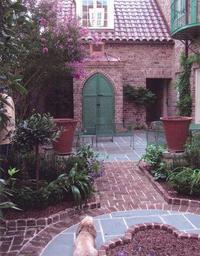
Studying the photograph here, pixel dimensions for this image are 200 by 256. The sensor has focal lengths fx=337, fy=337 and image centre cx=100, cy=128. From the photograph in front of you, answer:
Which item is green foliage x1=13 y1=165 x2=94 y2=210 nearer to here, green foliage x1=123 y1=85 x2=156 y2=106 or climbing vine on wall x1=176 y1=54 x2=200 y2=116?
climbing vine on wall x1=176 y1=54 x2=200 y2=116

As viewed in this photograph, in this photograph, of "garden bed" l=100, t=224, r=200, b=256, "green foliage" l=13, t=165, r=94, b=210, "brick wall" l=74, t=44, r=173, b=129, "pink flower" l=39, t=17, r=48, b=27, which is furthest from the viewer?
"brick wall" l=74, t=44, r=173, b=129

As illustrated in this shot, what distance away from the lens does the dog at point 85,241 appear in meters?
3.09

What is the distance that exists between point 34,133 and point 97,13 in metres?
10.6

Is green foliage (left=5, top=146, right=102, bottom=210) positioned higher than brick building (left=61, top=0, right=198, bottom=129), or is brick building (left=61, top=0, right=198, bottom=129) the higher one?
brick building (left=61, top=0, right=198, bottom=129)

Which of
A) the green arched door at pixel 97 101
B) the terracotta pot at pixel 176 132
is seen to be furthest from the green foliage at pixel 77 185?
the green arched door at pixel 97 101

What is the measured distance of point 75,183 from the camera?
504cm

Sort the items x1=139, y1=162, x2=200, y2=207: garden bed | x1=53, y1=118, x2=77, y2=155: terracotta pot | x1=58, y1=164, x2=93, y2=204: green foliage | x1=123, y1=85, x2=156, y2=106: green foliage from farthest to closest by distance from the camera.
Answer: x1=123, y1=85, x2=156, y2=106: green foliage, x1=53, y1=118, x2=77, y2=155: terracotta pot, x1=139, y1=162, x2=200, y2=207: garden bed, x1=58, y1=164, x2=93, y2=204: green foliage

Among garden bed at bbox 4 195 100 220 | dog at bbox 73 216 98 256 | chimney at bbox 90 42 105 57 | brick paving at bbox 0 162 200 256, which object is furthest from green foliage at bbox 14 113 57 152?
chimney at bbox 90 42 105 57

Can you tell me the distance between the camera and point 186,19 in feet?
36.6

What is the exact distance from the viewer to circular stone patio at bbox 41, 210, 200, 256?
3.79 m

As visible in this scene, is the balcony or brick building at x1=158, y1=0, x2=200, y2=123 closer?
the balcony

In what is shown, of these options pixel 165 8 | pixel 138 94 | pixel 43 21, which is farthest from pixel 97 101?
pixel 165 8

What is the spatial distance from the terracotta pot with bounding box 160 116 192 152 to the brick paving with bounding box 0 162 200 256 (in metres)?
0.95

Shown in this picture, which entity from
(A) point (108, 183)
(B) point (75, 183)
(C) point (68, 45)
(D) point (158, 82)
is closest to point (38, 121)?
(B) point (75, 183)
